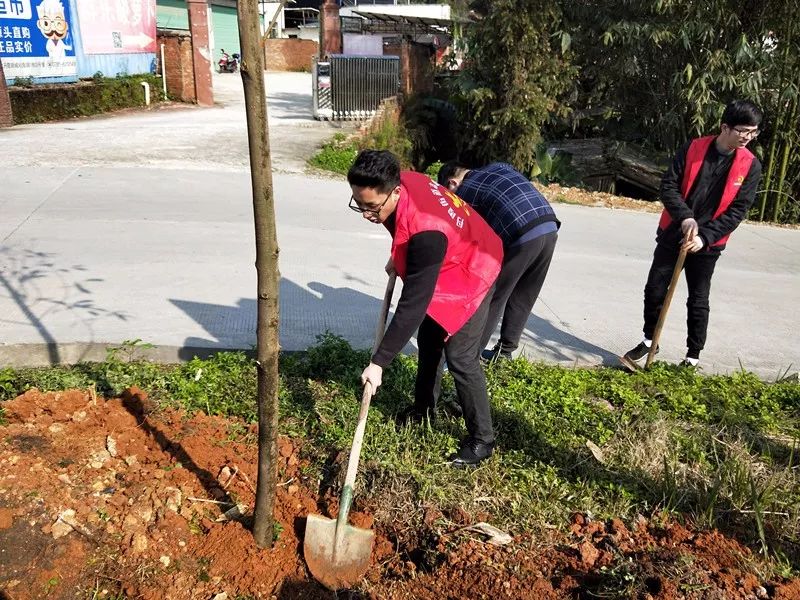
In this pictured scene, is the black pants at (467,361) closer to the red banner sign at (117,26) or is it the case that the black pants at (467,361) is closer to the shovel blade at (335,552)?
the shovel blade at (335,552)

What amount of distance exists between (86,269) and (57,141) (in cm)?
666

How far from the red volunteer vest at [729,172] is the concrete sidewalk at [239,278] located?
48.7 inches

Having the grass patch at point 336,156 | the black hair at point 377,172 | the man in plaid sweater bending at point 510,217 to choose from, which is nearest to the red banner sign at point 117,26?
the grass patch at point 336,156

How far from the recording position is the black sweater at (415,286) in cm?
270

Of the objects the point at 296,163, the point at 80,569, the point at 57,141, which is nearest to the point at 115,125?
the point at 57,141

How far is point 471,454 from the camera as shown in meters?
3.24

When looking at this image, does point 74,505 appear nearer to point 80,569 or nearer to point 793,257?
point 80,569

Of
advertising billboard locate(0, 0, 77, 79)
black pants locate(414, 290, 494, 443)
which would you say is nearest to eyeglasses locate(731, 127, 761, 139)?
black pants locate(414, 290, 494, 443)

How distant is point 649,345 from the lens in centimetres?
457

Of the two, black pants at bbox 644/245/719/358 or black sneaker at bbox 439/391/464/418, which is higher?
black pants at bbox 644/245/719/358

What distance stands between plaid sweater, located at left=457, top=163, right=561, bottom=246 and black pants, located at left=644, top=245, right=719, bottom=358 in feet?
2.73

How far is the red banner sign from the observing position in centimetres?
1495

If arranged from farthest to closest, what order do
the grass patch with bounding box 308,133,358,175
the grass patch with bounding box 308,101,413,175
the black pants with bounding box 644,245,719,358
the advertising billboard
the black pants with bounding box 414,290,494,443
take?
the advertising billboard < the grass patch with bounding box 308,101,413,175 < the grass patch with bounding box 308,133,358,175 < the black pants with bounding box 644,245,719,358 < the black pants with bounding box 414,290,494,443

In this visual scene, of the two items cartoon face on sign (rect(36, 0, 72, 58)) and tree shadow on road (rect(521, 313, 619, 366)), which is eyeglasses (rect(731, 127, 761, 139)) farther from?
cartoon face on sign (rect(36, 0, 72, 58))
